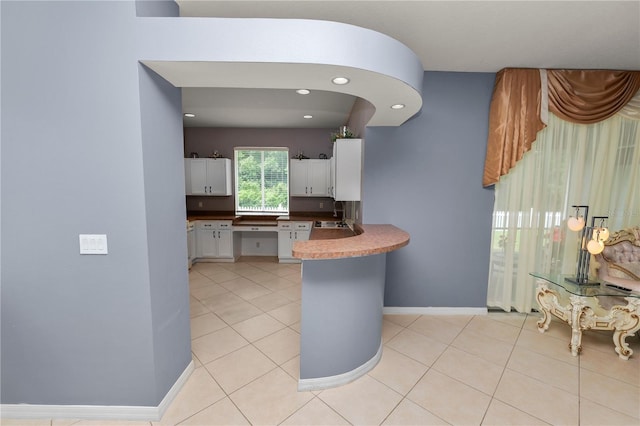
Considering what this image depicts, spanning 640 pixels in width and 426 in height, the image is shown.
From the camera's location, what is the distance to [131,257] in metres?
1.58

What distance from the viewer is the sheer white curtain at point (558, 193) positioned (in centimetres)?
277

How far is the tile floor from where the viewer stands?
1.72m

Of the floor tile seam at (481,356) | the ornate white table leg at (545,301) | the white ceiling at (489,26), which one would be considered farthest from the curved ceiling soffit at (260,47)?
the ornate white table leg at (545,301)

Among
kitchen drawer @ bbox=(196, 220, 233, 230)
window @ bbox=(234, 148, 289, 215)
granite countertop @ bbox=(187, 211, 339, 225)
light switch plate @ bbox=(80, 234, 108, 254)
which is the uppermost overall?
window @ bbox=(234, 148, 289, 215)

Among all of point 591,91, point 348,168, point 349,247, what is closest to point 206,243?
point 348,168

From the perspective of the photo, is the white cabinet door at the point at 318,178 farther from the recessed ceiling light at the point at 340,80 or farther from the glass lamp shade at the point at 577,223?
the glass lamp shade at the point at 577,223

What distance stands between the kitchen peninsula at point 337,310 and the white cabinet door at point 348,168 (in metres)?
1.33

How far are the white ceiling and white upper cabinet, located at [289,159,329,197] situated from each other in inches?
107

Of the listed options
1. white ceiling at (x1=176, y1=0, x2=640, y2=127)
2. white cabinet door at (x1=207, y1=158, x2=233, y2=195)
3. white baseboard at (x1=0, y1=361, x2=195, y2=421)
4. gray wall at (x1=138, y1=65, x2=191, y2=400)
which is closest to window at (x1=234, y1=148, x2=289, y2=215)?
white cabinet door at (x1=207, y1=158, x2=233, y2=195)

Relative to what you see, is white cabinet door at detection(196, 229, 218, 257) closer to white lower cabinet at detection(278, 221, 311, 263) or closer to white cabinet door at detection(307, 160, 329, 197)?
white lower cabinet at detection(278, 221, 311, 263)

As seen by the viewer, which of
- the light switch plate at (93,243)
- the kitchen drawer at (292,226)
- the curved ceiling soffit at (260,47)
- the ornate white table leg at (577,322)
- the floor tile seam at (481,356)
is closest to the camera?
the curved ceiling soffit at (260,47)

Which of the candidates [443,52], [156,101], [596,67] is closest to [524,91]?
[596,67]

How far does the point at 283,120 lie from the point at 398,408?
4.52 meters

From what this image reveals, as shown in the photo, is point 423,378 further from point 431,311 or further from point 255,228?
point 255,228
